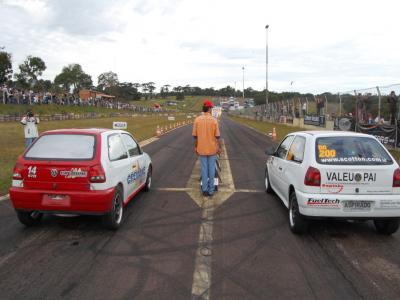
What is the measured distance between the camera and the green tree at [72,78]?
137 metres

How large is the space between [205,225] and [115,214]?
4.60ft

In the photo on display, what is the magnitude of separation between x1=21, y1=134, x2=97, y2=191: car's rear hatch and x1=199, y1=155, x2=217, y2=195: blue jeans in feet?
8.75

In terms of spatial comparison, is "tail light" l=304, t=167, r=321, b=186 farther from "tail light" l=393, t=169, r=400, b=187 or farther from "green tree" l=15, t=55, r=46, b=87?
"green tree" l=15, t=55, r=46, b=87

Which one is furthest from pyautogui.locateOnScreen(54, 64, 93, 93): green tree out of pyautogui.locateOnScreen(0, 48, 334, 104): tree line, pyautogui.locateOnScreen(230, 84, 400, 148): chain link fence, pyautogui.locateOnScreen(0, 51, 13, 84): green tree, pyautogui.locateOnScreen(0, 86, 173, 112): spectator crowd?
pyautogui.locateOnScreen(230, 84, 400, 148): chain link fence

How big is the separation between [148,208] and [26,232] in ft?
6.99

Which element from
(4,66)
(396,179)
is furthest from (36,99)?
(396,179)

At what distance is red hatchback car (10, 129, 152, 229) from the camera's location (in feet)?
18.0

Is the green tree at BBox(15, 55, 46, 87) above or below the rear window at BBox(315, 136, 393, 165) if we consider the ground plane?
above

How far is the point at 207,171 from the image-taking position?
796 centimetres

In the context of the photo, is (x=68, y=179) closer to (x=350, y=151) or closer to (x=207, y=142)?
(x=207, y=142)

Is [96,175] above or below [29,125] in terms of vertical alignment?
below

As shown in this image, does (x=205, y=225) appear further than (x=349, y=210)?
Yes

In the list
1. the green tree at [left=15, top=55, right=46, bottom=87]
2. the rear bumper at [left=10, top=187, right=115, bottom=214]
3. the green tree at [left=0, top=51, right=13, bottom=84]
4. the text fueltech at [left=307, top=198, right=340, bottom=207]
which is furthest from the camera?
the green tree at [left=15, top=55, right=46, bottom=87]

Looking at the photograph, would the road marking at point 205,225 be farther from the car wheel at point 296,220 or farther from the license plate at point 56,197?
the license plate at point 56,197
